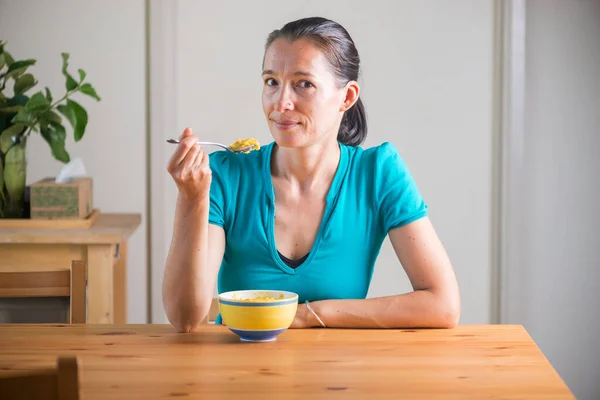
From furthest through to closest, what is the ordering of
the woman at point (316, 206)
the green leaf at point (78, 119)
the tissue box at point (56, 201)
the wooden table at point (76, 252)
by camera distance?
the green leaf at point (78, 119), the tissue box at point (56, 201), the wooden table at point (76, 252), the woman at point (316, 206)

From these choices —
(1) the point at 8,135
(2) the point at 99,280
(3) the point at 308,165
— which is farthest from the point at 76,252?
(3) the point at 308,165

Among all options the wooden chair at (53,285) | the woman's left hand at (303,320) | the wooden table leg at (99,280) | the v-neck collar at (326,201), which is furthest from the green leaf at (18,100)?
the woman's left hand at (303,320)

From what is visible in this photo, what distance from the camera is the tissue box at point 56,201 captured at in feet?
8.01

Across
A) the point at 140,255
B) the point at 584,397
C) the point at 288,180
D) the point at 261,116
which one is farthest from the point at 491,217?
the point at 288,180

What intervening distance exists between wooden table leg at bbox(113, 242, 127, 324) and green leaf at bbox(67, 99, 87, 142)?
401 millimetres

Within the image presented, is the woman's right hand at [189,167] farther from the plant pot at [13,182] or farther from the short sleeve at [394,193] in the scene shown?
the plant pot at [13,182]

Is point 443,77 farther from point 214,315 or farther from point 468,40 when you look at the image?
point 214,315

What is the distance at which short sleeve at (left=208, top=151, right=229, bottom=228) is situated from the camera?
5.43 feet

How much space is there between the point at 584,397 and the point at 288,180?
1.91 metres

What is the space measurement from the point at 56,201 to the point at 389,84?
1328 mm

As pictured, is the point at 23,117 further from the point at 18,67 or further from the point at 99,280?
the point at 99,280

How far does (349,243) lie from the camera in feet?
5.53

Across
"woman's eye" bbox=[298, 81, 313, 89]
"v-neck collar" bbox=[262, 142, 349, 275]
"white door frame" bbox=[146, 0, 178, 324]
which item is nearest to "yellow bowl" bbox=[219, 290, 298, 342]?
"v-neck collar" bbox=[262, 142, 349, 275]

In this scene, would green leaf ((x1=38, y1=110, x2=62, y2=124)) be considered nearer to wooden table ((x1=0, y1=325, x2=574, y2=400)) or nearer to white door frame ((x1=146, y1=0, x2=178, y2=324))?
white door frame ((x1=146, y1=0, x2=178, y2=324))
